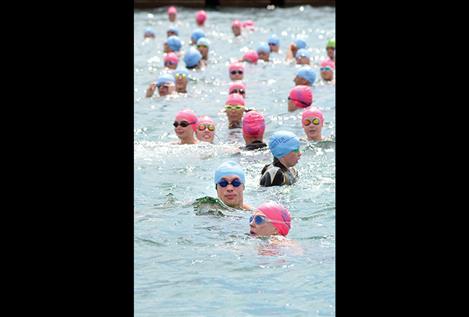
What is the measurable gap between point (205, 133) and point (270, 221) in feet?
16.6

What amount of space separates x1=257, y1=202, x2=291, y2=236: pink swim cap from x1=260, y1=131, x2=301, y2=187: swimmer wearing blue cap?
81.4 inches

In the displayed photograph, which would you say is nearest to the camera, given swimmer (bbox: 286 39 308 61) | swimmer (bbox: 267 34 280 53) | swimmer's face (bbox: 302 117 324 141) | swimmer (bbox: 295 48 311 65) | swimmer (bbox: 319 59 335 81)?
swimmer's face (bbox: 302 117 324 141)

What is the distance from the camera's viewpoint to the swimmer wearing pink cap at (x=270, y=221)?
8.74 meters

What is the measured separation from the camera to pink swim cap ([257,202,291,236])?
8750 mm

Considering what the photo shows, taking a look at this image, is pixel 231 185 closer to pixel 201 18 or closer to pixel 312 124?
pixel 312 124

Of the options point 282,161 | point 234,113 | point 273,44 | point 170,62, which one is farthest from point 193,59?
point 282,161

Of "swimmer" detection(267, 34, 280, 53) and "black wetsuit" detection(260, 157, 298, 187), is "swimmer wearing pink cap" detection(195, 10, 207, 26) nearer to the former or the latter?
"swimmer" detection(267, 34, 280, 53)

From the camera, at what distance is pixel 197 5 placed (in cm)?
3409

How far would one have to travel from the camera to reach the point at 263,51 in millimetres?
22438

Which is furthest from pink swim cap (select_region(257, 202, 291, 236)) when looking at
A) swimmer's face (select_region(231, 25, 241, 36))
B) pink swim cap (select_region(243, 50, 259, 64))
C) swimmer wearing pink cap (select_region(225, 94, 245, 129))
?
swimmer's face (select_region(231, 25, 241, 36))
